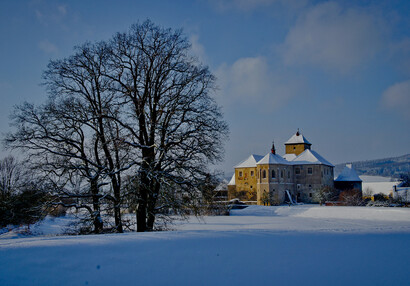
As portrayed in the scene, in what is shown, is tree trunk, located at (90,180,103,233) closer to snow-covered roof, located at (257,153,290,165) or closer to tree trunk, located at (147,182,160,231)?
tree trunk, located at (147,182,160,231)

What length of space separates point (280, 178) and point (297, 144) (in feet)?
52.7

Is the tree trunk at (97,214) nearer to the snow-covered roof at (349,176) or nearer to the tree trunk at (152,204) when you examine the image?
the tree trunk at (152,204)

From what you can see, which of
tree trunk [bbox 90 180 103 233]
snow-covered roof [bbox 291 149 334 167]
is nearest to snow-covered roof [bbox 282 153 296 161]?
snow-covered roof [bbox 291 149 334 167]

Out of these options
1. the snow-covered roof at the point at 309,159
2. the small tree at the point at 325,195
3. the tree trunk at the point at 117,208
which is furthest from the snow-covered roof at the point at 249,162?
the tree trunk at the point at 117,208

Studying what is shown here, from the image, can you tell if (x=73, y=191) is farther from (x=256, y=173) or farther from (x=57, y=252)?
(x=256, y=173)

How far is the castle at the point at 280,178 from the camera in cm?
6225

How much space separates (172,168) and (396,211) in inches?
944

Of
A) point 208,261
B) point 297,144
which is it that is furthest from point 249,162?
point 208,261

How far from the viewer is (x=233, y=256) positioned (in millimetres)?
8070

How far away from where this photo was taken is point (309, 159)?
223 feet

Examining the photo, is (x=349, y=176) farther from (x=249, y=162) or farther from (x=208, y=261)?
(x=208, y=261)

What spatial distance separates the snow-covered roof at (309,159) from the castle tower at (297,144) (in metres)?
5.07

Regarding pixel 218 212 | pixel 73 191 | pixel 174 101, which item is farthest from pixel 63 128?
pixel 218 212

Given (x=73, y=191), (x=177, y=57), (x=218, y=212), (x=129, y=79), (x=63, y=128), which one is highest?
(x=177, y=57)
